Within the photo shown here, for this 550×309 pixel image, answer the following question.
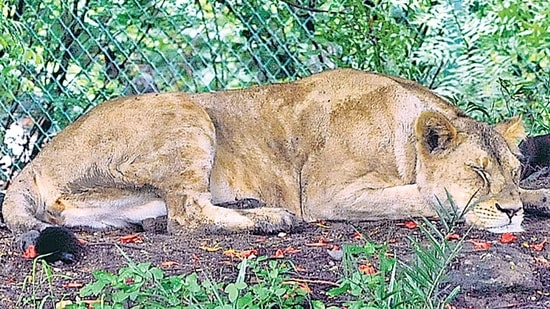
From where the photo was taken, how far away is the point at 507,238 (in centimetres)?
413

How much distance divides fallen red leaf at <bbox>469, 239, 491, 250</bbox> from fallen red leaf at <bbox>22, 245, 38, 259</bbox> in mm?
1579

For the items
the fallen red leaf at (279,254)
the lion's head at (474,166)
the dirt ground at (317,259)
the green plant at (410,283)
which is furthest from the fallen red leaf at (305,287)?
the lion's head at (474,166)

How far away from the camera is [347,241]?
4.16 m

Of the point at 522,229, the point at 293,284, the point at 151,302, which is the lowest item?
the point at 522,229

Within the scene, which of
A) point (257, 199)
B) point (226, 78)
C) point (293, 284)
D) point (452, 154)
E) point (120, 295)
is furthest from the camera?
point (226, 78)

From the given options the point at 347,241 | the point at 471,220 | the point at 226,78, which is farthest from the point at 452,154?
the point at 226,78

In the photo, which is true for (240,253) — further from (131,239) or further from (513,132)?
(513,132)

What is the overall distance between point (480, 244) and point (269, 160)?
147cm

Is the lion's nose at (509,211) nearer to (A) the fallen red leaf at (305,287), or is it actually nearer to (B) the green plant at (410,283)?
(A) the fallen red leaf at (305,287)

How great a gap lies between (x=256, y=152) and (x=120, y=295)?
232 cm

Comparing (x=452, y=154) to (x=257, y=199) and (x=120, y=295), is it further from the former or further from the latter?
(x=120, y=295)

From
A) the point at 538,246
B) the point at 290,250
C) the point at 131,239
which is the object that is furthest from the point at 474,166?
the point at 131,239

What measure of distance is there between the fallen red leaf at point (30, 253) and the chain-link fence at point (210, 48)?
2285 mm

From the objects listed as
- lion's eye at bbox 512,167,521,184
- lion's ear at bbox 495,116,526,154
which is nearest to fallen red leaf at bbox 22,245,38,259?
lion's eye at bbox 512,167,521,184
